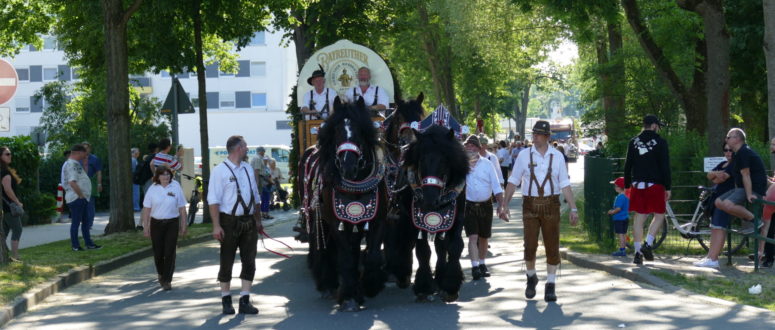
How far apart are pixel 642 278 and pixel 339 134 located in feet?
13.6

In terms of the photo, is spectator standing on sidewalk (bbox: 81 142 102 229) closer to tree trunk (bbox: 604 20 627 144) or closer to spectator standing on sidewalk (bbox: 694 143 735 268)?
spectator standing on sidewalk (bbox: 694 143 735 268)

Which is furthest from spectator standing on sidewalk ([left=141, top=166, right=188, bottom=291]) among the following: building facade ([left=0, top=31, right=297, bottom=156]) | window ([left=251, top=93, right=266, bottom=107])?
window ([left=251, top=93, right=266, bottom=107])

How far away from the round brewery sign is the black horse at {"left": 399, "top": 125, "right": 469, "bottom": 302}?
5.18 m

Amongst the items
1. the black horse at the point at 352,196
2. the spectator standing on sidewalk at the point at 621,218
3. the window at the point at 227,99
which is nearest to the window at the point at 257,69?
the window at the point at 227,99

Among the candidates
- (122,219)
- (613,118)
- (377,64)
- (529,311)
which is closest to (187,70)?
(122,219)

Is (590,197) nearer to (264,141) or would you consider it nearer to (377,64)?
(377,64)

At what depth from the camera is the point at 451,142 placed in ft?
34.9

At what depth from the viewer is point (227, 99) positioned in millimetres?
72812

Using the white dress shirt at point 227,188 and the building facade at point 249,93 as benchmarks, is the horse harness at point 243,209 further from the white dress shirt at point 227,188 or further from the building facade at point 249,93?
the building facade at point 249,93

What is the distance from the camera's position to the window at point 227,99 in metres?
72.8

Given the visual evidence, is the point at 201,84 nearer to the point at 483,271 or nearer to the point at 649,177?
the point at 483,271

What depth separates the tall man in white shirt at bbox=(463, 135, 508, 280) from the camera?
13.0 m

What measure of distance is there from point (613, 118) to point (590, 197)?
11469mm

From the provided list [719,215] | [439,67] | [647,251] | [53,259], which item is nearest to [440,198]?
[647,251]
